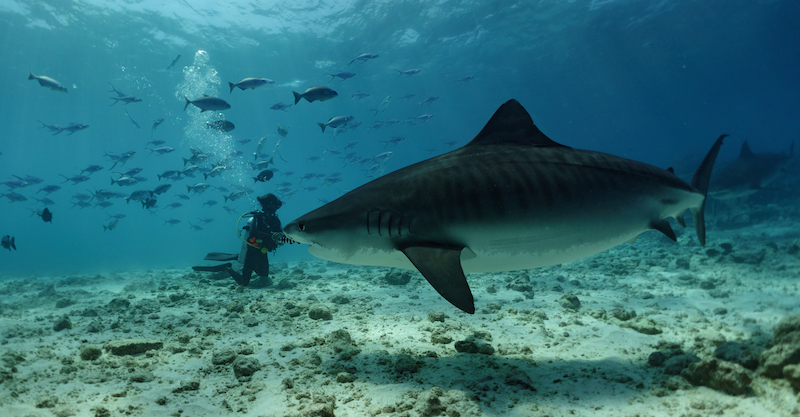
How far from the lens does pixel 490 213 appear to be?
2.48 metres

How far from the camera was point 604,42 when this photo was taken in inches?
1451

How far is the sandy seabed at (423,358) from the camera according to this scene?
2.14 m

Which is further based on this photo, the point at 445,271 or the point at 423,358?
the point at 423,358

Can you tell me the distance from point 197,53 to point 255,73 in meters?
5.85

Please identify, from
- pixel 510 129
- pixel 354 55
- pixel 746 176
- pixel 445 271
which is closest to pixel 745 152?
pixel 746 176

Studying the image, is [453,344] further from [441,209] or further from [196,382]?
[196,382]

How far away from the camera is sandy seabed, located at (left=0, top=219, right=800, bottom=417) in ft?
7.01

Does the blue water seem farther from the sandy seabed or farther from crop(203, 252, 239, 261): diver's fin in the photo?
the sandy seabed

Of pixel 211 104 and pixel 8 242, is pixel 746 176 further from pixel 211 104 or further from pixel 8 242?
pixel 8 242

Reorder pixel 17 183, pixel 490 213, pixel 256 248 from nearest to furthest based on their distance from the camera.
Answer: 1. pixel 490 213
2. pixel 256 248
3. pixel 17 183

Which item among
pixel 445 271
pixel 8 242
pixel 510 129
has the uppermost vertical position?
pixel 8 242

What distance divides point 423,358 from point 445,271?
3.91 ft

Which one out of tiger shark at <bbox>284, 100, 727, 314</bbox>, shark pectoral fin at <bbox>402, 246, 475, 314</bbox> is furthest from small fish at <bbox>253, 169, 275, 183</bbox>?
shark pectoral fin at <bbox>402, 246, 475, 314</bbox>

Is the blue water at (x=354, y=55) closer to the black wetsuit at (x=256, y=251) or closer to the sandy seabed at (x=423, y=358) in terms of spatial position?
the black wetsuit at (x=256, y=251)
